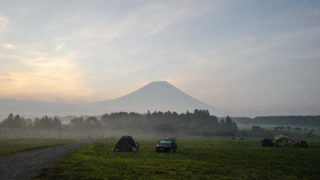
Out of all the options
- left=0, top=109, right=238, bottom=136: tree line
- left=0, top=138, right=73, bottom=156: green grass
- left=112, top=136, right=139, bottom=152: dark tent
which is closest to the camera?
left=0, top=138, right=73, bottom=156: green grass

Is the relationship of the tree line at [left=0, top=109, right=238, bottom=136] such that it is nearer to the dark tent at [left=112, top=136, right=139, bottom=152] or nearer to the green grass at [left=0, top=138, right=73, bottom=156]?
the green grass at [left=0, top=138, right=73, bottom=156]

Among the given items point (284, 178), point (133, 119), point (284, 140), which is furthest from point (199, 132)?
point (284, 178)

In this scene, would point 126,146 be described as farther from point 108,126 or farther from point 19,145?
point 108,126

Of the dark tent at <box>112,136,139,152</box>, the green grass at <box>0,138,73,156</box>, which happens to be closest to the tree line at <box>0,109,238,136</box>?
the green grass at <box>0,138,73,156</box>

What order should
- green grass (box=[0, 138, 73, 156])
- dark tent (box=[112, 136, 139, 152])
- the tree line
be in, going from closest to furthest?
green grass (box=[0, 138, 73, 156])
dark tent (box=[112, 136, 139, 152])
the tree line

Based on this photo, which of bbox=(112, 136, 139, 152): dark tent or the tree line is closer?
bbox=(112, 136, 139, 152): dark tent

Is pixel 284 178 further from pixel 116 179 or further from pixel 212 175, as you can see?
pixel 116 179

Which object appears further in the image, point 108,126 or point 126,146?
point 108,126

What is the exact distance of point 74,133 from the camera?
174 metres

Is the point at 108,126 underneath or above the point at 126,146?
underneath

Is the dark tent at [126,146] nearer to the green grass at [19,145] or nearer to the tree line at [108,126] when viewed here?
the green grass at [19,145]

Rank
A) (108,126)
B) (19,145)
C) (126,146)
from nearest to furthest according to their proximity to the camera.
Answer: (126,146) → (19,145) → (108,126)

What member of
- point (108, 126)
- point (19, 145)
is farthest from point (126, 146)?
point (108, 126)

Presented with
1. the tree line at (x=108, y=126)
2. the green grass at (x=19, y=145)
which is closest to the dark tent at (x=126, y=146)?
the green grass at (x=19, y=145)
